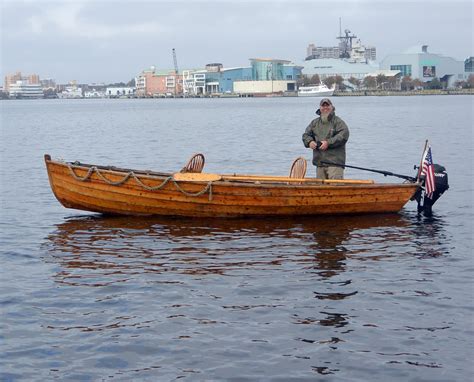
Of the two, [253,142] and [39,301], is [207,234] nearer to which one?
[39,301]

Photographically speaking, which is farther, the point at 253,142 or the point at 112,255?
the point at 253,142

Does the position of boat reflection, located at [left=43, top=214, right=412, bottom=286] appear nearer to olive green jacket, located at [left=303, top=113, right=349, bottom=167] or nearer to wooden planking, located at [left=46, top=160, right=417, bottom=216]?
wooden planking, located at [left=46, top=160, right=417, bottom=216]

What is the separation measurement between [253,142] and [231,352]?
128 ft

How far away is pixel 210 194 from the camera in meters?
17.6

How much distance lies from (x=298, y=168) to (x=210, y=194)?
257 centimetres

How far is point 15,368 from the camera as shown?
9.32m

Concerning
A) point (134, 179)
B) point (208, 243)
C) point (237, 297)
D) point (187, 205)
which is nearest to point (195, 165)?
point (187, 205)

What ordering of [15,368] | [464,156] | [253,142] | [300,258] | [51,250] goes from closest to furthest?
1. [15,368]
2. [300,258]
3. [51,250]
4. [464,156]
5. [253,142]

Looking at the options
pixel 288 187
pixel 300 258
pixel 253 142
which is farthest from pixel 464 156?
pixel 300 258

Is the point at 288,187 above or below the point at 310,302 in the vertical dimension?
above

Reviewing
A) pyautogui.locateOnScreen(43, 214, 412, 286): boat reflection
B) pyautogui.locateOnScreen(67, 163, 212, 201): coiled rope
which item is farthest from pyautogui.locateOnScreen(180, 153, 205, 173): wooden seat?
pyautogui.locateOnScreen(43, 214, 412, 286): boat reflection

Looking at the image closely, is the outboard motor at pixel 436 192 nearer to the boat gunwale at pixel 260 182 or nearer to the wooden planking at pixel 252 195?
the boat gunwale at pixel 260 182

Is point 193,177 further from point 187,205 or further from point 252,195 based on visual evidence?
point 252,195

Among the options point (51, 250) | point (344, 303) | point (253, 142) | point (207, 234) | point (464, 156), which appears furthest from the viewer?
point (253, 142)
